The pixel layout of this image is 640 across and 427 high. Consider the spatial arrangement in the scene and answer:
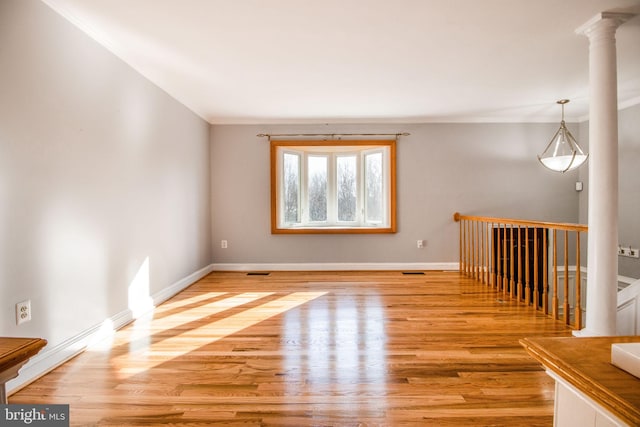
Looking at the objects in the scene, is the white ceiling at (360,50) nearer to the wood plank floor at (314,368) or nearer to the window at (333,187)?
the window at (333,187)

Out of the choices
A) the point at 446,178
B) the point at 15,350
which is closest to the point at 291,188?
the point at 446,178

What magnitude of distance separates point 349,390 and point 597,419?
58.2 inches

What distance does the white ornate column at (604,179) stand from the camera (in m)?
2.36

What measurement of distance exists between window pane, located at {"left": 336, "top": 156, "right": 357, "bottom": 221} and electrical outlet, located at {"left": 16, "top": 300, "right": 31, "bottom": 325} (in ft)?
13.8

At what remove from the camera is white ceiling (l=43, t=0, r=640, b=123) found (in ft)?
7.57

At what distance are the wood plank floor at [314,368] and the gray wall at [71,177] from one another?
0.43 meters

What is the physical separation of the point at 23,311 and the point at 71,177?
2.92 ft

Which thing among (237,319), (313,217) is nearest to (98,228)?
(237,319)

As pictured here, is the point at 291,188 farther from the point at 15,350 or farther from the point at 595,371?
the point at 595,371

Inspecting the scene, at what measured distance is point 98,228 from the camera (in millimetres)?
2586

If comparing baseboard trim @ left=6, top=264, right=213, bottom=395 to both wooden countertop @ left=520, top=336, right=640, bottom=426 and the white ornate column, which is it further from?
the white ornate column

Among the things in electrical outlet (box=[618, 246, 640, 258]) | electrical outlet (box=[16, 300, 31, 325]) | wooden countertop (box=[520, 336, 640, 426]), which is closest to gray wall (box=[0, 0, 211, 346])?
electrical outlet (box=[16, 300, 31, 325])

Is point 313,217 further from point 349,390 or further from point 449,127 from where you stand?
point 349,390

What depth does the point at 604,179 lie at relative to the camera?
2373 mm
